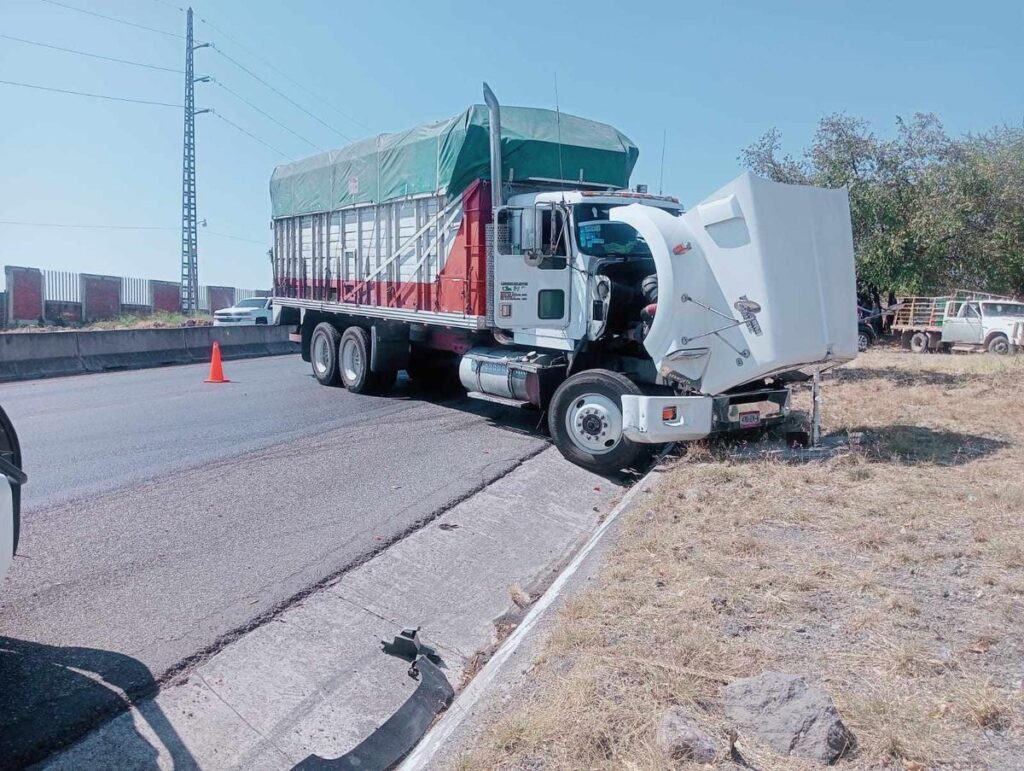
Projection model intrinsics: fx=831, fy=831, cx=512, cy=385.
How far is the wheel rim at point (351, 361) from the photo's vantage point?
13.1m

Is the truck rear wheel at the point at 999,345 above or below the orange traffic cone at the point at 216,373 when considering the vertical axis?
above

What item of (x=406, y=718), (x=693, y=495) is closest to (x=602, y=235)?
(x=693, y=495)

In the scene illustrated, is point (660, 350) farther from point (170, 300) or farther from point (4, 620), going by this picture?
point (170, 300)

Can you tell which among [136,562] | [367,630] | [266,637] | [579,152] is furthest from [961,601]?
[579,152]

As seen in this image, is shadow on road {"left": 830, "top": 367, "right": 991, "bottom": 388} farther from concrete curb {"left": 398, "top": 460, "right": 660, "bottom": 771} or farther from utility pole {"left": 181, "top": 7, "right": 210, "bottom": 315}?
utility pole {"left": 181, "top": 7, "right": 210, "bottom": 315}

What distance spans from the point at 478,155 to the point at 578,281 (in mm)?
2290

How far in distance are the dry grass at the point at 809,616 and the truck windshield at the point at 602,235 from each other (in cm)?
279

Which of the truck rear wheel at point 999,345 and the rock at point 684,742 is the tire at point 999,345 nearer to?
the truck rear wheel at point 999,345

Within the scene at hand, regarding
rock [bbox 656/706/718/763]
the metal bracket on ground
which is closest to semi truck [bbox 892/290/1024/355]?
the metal bracket on ground

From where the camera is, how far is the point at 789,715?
3.10 metres

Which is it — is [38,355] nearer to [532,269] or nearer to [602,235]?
[532,269]

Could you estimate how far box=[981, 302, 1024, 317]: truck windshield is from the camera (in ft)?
78.2

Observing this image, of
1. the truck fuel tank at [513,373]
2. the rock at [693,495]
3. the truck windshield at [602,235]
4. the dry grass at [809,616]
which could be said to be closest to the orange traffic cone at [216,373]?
the truck fuel tank at [513,373]

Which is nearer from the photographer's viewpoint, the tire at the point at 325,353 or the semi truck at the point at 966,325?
the tire at the point at 325,353
